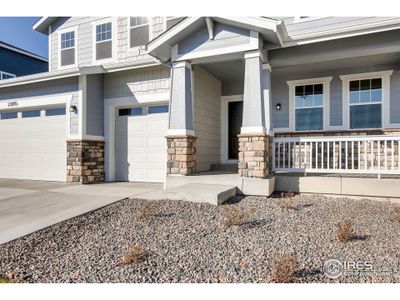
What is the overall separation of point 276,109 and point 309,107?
899mm

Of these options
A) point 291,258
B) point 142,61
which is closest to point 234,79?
point 142,61

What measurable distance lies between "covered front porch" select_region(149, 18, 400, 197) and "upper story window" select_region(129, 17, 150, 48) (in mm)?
2616

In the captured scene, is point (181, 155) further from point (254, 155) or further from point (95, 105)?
point (95, 105)

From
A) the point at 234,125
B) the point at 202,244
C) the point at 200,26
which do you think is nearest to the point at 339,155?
the point at 234,125

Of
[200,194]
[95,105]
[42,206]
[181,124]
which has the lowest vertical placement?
[42,206]

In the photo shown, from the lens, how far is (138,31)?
8.53 metres

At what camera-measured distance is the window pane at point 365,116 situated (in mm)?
7023

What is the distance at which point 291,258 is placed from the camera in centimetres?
254

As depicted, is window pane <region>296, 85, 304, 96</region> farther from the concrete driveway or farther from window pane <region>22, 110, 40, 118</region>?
window pane <region>22, 110, 40, 118</region>

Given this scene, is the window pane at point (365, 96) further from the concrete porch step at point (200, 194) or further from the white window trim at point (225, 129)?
the concrete porch step at point (200, 194)

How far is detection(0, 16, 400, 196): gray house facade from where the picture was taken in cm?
545

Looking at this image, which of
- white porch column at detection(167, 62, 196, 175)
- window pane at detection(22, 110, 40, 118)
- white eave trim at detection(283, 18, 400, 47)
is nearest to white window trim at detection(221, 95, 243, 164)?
white porch column at detection(167, 62, 196, 175)

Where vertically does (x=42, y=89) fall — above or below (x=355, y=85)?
above
